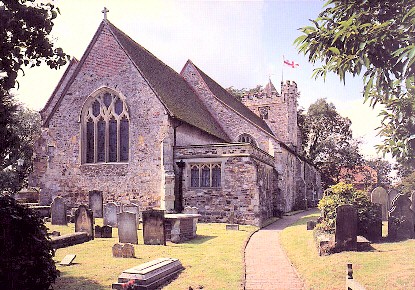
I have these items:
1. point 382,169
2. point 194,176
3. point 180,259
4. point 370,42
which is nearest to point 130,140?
point 194,176

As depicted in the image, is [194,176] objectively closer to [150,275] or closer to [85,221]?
[85,221]

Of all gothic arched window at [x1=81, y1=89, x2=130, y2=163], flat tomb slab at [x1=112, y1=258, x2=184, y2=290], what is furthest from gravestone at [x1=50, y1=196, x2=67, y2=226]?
flat tomb slab at [x1=112, y1=258, x2=184, y2=290]

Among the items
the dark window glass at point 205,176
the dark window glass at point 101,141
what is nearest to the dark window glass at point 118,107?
the dark window glass at point 101,141

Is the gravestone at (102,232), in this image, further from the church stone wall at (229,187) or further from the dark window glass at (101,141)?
the dark window glass at (101,141)

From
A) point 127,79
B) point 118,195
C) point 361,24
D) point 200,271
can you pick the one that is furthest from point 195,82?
point 361,24

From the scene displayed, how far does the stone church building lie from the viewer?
21453mm

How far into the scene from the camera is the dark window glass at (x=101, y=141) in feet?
78.1

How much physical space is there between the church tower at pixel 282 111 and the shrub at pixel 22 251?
1520 inches

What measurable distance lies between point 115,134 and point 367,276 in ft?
58.6

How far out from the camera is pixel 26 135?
50.5 meters

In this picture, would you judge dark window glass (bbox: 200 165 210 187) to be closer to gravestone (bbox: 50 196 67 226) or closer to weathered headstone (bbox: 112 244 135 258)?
gravestone (bbox: 50 196 67 226)

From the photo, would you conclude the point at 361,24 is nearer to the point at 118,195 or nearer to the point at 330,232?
the point at 330,232

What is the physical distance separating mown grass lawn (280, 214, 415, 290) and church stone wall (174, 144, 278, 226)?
7787 millimetres

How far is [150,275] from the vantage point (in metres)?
8.66
